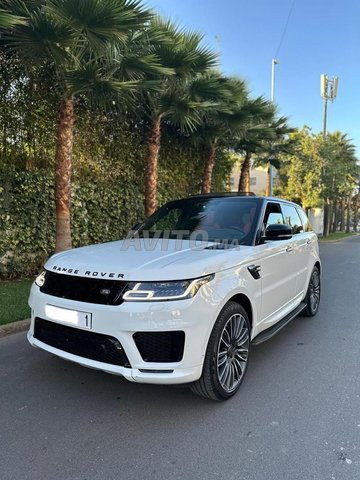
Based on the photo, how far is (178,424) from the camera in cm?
278

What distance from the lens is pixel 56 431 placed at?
105 inches

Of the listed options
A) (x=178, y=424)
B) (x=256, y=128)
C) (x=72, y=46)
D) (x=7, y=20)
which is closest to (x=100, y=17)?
(x=72, y=46)

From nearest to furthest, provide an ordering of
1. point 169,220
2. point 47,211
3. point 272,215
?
point 272,215 < point 169,220 < point 47,211

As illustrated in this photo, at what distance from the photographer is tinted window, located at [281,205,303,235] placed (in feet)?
15.8

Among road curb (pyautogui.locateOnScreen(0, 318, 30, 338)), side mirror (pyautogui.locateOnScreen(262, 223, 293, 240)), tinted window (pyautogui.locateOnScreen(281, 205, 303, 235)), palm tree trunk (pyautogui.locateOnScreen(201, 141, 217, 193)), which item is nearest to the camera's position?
side mirror (pyautogui.locateOnScreen(262, 223, 293, 240))

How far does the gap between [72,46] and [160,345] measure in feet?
17.6

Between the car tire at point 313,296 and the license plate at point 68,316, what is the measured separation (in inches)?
141

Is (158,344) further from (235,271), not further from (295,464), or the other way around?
(295,464)

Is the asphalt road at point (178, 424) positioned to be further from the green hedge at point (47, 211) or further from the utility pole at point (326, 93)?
the utility pole at point (326, 93)

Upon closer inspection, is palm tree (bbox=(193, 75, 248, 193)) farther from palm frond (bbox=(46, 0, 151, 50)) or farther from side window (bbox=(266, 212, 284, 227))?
side window (bbox=(266, 212, 284, 227))

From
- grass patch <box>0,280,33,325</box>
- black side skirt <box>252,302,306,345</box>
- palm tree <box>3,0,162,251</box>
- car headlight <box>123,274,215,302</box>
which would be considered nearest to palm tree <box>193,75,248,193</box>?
palm tree <box>3,0,162,251</box>

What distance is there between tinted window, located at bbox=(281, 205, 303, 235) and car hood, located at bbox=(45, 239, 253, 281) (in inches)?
59.2

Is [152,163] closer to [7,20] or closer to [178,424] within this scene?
[7,20]

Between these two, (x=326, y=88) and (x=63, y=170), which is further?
(x=326, y=88)
